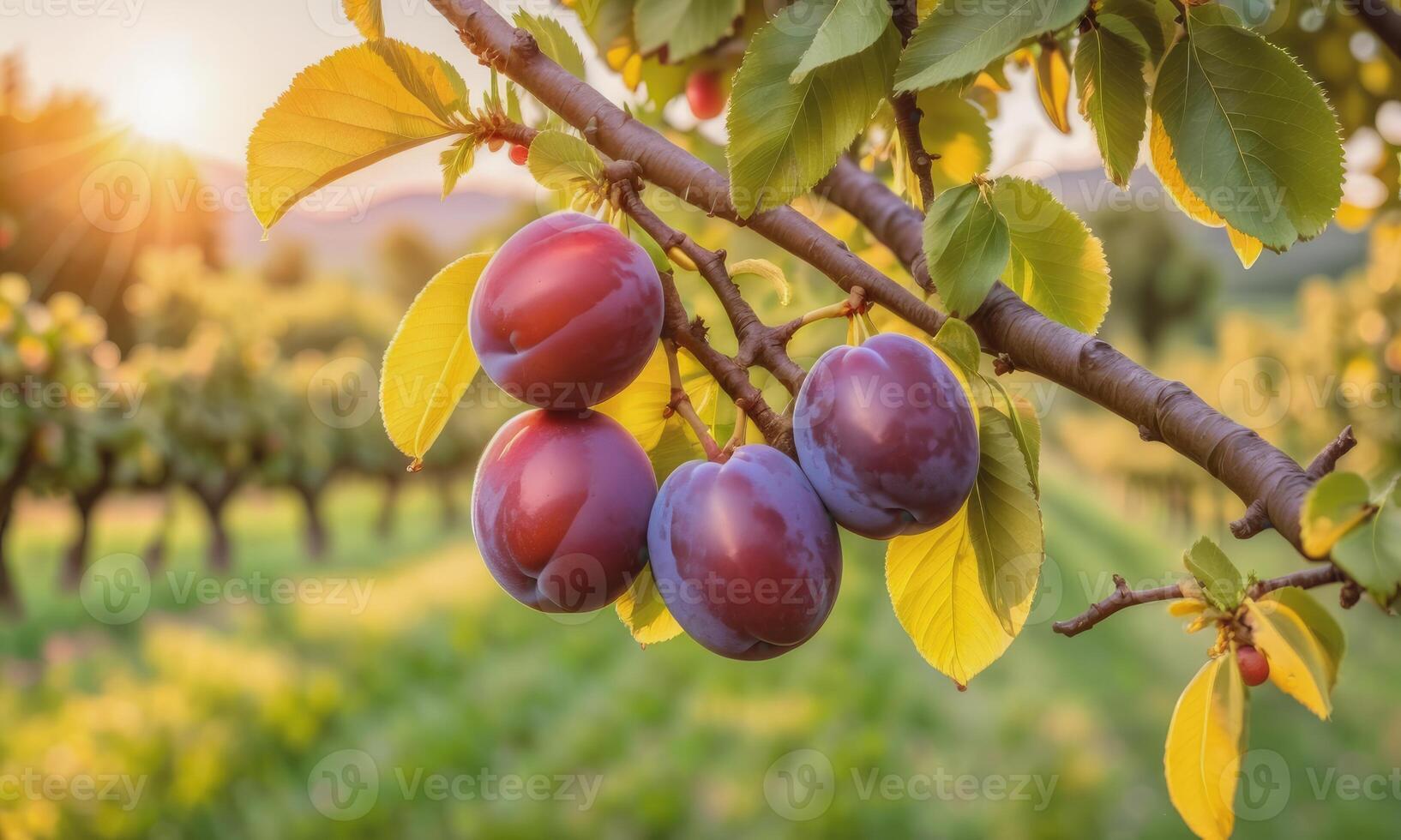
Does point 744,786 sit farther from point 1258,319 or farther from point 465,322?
point 1258,319

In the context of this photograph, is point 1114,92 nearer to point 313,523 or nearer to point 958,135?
point 958,135

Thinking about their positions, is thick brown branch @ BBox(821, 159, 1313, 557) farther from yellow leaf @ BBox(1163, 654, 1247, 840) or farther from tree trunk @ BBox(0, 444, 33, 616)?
tree trunk @ BBox(0, 444, 33, 616)

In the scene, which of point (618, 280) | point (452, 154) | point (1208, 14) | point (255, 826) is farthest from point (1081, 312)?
point (255, 826)

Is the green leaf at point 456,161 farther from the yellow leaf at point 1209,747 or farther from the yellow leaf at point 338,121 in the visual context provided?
the yellow leaf at point 1209,747

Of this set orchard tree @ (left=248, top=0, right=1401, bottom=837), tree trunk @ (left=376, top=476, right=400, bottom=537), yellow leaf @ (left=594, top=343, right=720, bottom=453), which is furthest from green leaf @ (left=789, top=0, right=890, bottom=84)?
tree trunk @ (left=376, top=476, right=400, bottom=537)

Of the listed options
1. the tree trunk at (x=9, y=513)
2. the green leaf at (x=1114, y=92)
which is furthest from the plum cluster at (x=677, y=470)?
the tree trunk at (x=9, y=513)

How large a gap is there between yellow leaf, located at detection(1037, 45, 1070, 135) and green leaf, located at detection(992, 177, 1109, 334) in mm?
365

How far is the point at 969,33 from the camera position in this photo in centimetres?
57

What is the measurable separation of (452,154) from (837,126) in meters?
0.28

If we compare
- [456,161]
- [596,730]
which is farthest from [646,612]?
[596,730]

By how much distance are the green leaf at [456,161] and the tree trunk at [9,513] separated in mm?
Answer: 6220

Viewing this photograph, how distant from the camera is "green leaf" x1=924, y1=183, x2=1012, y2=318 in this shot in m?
0.62

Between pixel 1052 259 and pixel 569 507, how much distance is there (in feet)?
1.40

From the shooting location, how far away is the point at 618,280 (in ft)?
1.90
